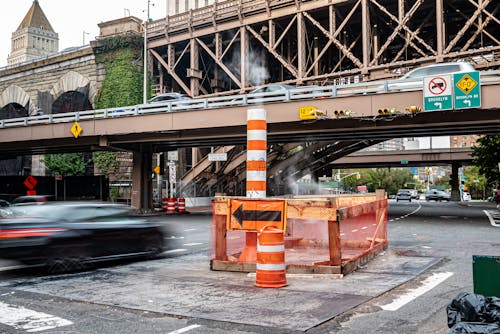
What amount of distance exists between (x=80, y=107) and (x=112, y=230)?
41916 millimetres

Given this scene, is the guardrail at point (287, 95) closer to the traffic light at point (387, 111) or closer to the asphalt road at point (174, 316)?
the traffic light at point (387, 111)

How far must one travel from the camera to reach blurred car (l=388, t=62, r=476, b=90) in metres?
20.7

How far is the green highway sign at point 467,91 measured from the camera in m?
19.3

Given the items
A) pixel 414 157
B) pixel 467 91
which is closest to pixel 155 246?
pixel 467 91

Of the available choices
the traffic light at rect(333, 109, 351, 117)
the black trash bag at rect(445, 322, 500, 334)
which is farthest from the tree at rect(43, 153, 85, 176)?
the black trash bag at rect(445, 322, 500, 334)

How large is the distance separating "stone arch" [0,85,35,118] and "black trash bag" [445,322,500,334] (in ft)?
177

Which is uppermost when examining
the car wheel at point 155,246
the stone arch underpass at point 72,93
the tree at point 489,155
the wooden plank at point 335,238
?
the stone arch underpass at point 72,93

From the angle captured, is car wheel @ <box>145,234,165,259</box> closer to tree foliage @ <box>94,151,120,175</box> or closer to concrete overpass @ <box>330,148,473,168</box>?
tree foliage @ <box>94,151,120,175</box>

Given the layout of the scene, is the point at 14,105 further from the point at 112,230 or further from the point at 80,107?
the point at 112,230

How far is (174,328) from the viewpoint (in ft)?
17.6

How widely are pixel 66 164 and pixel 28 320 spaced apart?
4439cm

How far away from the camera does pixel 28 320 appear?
18.8 ft

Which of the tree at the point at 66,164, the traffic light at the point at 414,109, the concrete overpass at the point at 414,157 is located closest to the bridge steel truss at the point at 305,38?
the tree at the point at 66,164

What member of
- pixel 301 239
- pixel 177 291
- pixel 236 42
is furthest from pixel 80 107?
pixel 177 291
